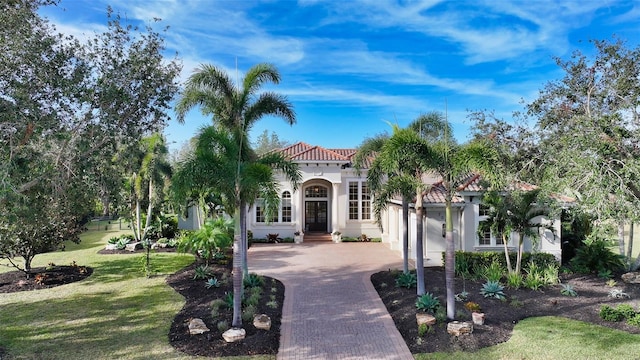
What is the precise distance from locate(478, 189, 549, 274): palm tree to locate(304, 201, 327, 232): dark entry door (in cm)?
1535

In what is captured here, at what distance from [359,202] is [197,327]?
1811 centimetres

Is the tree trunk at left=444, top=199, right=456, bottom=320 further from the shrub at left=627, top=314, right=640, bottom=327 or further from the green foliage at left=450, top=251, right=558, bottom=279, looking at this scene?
the green foliage at left=450, top=251, right=558, bottom=279

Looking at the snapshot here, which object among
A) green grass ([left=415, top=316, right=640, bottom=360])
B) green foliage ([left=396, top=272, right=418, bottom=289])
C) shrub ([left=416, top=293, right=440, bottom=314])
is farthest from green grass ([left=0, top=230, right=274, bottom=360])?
green foliage ([left=396, top=272, right=418, bottom=289])

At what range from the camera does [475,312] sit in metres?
10.8

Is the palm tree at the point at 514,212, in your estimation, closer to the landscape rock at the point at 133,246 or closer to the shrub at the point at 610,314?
the shrub at the point at 610,314

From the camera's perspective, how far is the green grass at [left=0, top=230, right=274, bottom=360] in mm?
9125

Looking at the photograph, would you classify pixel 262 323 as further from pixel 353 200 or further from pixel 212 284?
pixel 353 200

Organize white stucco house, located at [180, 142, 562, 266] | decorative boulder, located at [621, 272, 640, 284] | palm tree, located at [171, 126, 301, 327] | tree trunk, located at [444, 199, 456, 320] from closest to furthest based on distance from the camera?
palm tree, located at [171, 126, 301, 327], tree trunk, located at [444, 199, 456, 320], decorative boulder, located at [621, 272, 640, 284], white stucco house, located at [180, 142, 562, 266]

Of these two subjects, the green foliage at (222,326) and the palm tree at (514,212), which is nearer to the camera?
the green foliage at (222,326)

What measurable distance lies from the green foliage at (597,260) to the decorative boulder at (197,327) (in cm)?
1620

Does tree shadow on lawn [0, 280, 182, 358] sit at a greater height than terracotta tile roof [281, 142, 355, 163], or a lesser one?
lesser

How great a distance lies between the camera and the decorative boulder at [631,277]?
14.8 meters

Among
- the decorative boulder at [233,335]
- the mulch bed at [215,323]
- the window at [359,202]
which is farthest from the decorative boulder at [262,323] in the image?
the window at [359,202]

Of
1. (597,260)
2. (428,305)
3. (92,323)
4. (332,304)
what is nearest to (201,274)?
(92,323)
